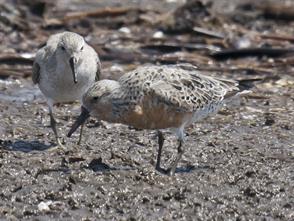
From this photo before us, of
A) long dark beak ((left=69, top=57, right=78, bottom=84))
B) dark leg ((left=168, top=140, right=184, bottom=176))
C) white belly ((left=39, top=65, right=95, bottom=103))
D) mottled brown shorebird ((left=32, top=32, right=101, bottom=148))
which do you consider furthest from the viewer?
white belly ((left=39, top=65, right=95, bottom=103))

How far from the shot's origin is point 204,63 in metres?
14.9

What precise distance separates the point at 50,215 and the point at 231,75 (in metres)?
6.42

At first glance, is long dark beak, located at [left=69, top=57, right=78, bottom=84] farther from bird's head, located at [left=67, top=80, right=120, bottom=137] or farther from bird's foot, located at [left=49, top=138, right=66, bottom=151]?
bird's head, located at [left=67, top=80, right=120, bottom=137]

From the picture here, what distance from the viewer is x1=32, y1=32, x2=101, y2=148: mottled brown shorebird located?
1041 centimetres

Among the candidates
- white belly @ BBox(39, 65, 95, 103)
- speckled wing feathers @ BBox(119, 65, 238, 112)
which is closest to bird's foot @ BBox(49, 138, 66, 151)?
white belly @ BBox(39, 65, 95, 103)

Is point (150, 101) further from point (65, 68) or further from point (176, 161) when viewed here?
point (65, 68)

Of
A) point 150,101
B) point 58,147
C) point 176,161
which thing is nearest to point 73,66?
point 58,147

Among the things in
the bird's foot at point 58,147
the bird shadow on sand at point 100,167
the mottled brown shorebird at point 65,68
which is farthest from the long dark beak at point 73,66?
the bird shadow on sand at point 100,167

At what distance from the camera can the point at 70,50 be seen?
10398mm

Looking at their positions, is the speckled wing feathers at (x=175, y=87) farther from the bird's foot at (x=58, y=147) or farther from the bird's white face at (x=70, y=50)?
the bird's foot at (x=58, y=147)

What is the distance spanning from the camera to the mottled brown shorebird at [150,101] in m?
9.28

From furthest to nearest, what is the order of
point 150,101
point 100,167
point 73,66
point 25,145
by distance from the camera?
point 25,145 < point 73,66 < point 100,167 < point 150,101

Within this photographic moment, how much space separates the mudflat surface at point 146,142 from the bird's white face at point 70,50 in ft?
3.15

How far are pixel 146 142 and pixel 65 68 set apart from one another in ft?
4.17
